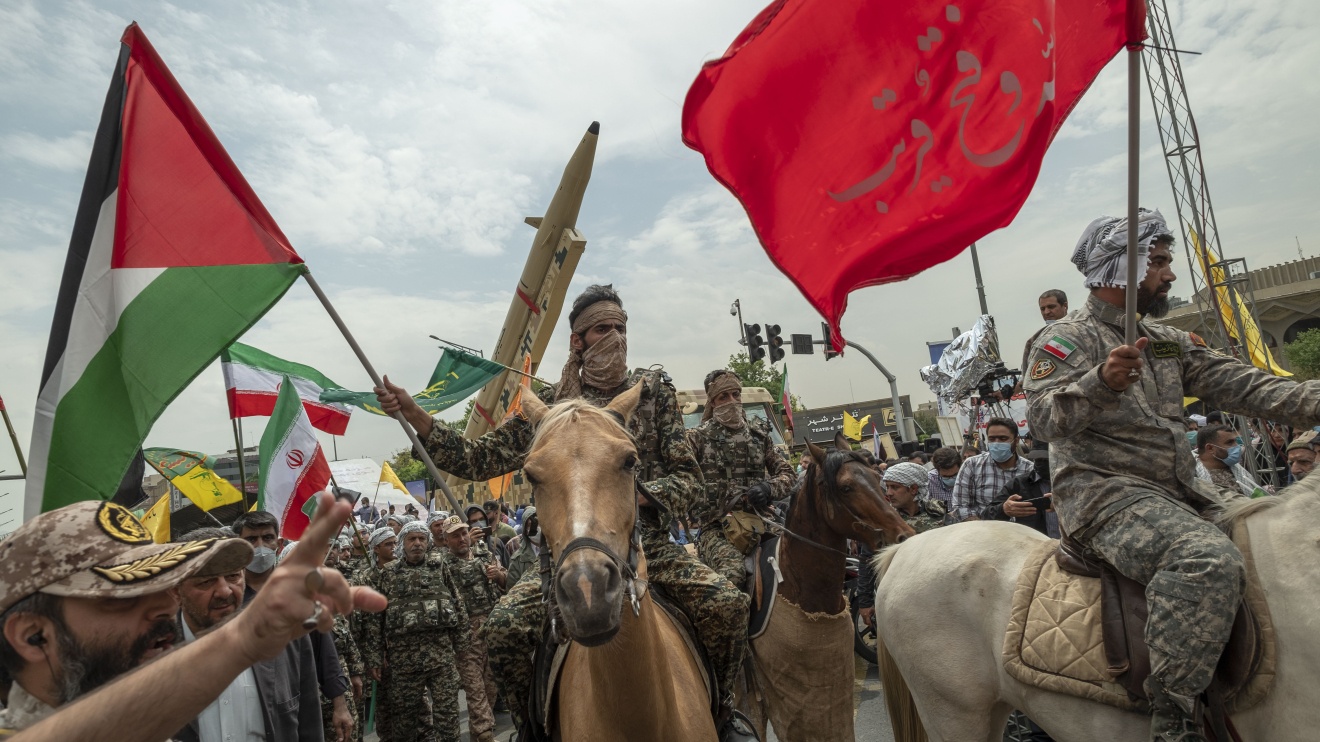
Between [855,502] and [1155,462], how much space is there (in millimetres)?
2452

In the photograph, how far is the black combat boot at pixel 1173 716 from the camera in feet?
11.3

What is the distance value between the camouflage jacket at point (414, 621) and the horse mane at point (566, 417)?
6608mm

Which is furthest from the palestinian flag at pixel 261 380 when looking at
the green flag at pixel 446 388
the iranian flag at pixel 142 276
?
the iranian flag at pixel 142 276

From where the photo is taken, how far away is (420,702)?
9289 mm

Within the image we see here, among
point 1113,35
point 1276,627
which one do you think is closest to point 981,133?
point 1113,35

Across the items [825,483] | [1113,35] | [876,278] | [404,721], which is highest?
[1113,35]

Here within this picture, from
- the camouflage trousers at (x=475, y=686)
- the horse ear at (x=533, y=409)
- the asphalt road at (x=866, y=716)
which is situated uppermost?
the horse ear at (x=533, y=409)

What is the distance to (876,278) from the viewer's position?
145 inches

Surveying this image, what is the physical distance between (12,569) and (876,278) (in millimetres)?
3135

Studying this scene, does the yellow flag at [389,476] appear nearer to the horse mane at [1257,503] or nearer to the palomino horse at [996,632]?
the palomino horse at [996,632]

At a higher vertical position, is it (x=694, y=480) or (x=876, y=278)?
(x=876, y=278)

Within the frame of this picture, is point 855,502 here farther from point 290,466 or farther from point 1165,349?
point 290,466

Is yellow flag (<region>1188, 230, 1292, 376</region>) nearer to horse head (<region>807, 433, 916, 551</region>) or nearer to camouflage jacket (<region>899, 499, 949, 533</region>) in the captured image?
camouflage jacket (<region>899, 499, 949, 533</region>)

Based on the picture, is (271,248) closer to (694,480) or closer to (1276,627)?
(694,480)
